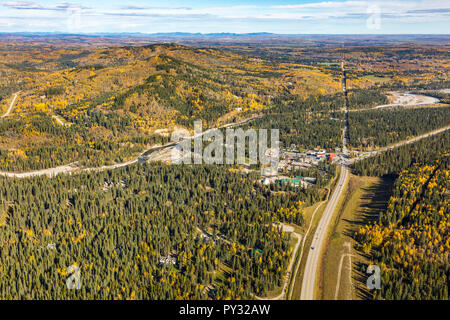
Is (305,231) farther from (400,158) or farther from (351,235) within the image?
(400,158)

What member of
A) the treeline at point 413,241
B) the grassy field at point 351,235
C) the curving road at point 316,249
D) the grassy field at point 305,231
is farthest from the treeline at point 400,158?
the curving road at point 316,249

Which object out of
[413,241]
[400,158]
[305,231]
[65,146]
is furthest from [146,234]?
[400,158]

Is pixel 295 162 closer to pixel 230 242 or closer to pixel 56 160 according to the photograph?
pixel 230 242

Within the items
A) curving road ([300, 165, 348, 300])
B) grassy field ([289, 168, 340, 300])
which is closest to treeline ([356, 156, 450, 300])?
curving road ([300, 165, 348, 300])

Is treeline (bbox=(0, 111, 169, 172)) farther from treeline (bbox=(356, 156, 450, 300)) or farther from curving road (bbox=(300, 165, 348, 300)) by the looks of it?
treeline (bbox=(356, 156, 450, 300))

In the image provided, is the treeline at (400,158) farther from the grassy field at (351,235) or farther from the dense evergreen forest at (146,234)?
the dense evergreen forest at (146,234)
